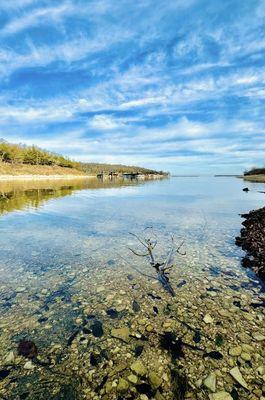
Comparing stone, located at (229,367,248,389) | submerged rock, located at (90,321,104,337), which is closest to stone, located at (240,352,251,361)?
stone, located at (229,367,248,389)

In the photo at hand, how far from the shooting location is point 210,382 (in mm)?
5387

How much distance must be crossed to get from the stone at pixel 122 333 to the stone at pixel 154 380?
1291 millimetres

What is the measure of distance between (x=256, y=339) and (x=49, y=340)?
553 cm

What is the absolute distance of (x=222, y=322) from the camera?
756cm

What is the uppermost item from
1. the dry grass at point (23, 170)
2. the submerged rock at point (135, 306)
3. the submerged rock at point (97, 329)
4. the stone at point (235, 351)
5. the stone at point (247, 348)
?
the dry grass at point (23, 170)

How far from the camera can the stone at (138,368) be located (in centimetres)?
Result: 568

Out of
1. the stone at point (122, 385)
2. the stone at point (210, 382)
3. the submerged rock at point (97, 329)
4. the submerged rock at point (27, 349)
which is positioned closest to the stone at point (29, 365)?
the submerged rock at point (27, 349)

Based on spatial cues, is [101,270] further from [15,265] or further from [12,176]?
[12,176]

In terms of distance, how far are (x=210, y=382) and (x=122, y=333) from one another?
102 inches

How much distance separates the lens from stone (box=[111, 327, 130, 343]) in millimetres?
6879

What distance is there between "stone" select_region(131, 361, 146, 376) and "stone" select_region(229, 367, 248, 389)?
1.96m

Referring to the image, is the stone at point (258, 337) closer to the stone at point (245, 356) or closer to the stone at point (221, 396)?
the stone at point (245, 356)

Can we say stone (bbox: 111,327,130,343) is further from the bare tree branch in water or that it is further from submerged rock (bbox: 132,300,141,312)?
the bare tree branch in water

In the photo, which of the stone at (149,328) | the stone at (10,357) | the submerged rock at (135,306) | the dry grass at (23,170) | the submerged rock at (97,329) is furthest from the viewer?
the dry grass at (23,170)
